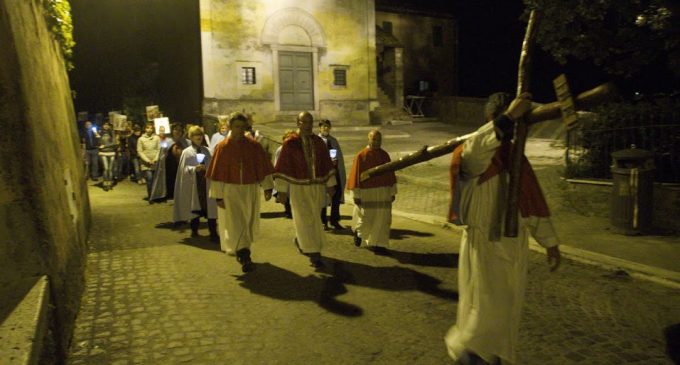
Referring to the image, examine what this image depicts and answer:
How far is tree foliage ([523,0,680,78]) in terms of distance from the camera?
940 centimetres

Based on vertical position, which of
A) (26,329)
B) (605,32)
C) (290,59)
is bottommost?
(26,329)

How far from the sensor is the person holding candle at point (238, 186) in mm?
7164

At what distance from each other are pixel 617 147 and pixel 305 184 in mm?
6071

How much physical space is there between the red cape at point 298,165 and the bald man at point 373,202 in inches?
27.0

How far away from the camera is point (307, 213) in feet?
23.9

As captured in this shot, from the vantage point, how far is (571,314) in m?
5.33

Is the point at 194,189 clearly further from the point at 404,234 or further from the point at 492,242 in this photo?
the point at 492,242

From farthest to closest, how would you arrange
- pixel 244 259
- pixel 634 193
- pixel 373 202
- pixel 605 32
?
pixel 605 32, pixel 634 193, pixel 373 202, pixel 244 259

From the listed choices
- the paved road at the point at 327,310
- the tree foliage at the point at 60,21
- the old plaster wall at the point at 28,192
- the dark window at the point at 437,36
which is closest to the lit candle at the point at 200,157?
the paved road at the point at 327,310

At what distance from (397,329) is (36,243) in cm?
306

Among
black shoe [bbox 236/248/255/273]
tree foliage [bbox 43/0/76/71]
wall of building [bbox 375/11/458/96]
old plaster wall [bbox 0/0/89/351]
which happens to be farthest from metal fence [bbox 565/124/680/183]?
wall of building [bbox 375/11/458/96]

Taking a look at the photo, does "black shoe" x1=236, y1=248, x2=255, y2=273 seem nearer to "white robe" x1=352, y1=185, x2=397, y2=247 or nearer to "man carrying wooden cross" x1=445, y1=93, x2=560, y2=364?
"white robe" x1=352, y1=185, x2=397, y2=247

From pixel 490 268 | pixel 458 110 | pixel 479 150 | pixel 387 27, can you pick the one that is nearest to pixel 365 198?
pixel 490 268

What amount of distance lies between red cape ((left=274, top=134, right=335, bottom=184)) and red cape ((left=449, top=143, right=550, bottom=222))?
11.4 ft
